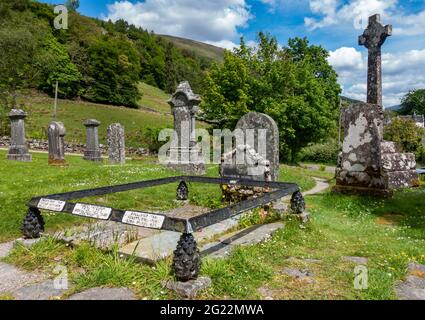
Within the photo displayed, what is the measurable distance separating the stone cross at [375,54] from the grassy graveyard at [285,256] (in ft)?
13.2

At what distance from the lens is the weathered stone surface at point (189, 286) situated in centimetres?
321

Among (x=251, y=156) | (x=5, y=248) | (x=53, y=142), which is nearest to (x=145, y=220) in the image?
(x=5, y=248)

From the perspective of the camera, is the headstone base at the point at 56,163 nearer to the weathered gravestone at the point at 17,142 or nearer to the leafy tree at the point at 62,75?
the weathered gravestone at the point at 17,142

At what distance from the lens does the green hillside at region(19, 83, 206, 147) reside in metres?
33.0

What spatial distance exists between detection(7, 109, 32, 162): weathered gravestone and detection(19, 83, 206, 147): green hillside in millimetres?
13252

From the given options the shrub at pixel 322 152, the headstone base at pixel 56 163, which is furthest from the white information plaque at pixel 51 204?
the shrub at pixel 322 152

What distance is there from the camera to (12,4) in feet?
191

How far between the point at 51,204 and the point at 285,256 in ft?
10.7

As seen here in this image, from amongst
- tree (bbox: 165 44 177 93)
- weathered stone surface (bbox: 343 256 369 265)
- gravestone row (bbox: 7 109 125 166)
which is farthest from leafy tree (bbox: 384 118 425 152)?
tree (bbox: 165 44 177 93)

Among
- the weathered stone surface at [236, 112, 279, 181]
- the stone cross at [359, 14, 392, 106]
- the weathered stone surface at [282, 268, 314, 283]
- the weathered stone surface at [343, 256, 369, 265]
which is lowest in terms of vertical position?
the weathered stone surface at [343, 256, 369, 265]

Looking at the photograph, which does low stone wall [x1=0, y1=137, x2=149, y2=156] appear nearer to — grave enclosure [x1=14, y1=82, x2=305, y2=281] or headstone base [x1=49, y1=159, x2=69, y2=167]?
grave enclosure [x1=14, y1=82, x2=305, y2=281]

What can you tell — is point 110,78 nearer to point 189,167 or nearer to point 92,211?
point 189,167

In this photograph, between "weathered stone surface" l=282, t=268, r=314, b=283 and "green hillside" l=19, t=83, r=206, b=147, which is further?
"green hillside" l=19, t=83, r=206, b=147
